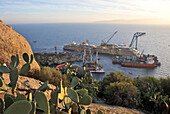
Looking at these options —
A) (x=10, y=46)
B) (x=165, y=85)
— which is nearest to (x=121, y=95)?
(x=165, y=85)

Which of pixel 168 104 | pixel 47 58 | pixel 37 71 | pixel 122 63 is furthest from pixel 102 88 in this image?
pixel 47 58

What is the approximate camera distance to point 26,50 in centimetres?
670

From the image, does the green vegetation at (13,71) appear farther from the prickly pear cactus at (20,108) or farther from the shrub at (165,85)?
the shrub at (165,85)

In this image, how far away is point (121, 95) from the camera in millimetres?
7969

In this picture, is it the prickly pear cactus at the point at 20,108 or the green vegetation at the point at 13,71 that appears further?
the green vegetation at the point at 13,71

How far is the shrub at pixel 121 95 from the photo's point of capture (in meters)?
7.71

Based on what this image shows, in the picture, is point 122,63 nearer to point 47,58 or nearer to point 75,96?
point 47,58

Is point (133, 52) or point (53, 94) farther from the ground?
point (53, 94)

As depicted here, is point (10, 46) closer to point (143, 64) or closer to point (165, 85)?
point (165, 85)

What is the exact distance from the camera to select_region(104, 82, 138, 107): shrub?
25.3 ft

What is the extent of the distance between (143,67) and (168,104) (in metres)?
33.0

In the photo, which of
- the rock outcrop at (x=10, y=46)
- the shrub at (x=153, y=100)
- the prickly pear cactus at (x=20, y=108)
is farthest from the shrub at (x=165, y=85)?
the prickly pear cactus at (x=20, y=108)

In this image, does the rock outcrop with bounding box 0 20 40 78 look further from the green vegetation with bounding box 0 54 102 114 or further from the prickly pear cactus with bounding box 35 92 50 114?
the prickly pear cactus with bounding box 35 92 50 114

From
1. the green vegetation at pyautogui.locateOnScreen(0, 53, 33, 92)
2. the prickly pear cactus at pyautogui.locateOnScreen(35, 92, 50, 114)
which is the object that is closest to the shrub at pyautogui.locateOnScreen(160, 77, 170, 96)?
the green vegetation at pyautogui.locateOnScreen(0, 53, 33, 92)
